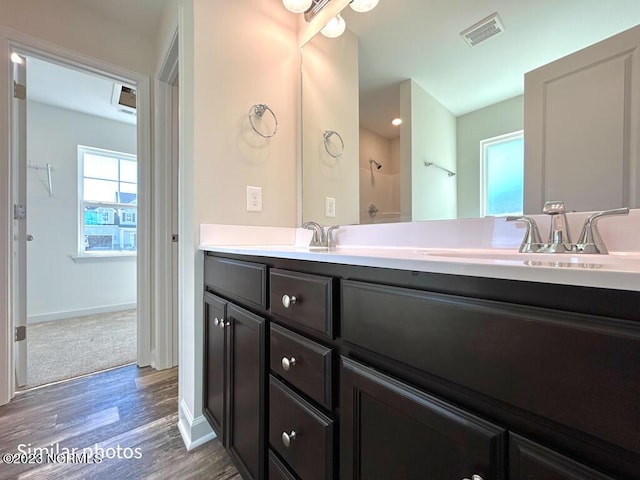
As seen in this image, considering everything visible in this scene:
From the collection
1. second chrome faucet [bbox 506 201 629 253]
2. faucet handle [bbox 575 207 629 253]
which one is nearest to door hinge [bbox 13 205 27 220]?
second chrome faucet [bbox 506 201 629 253]

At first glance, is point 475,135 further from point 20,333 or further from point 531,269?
point 20,333

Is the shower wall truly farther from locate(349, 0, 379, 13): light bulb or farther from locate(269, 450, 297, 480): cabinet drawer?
locate(269, 450, 297, 480): cabinet drawer

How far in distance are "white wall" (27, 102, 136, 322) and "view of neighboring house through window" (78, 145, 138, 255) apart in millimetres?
87

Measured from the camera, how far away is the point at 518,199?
88 cm

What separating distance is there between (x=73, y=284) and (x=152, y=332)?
206 cm

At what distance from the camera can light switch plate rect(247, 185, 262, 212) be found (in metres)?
1.47

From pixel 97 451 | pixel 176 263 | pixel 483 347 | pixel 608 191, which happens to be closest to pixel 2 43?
pixel 176 263

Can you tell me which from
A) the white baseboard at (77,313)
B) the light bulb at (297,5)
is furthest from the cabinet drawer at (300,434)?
the white baseboard at (77,313)

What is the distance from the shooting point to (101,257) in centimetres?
353

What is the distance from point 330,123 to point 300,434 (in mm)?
1411

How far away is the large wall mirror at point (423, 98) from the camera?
2.72ft

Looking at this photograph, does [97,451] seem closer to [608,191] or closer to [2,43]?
[608,191]

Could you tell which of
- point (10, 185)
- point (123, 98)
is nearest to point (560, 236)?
point (10, 185)

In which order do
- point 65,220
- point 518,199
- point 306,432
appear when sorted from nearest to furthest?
point 306,432 → point 518,199 → point 65,220
